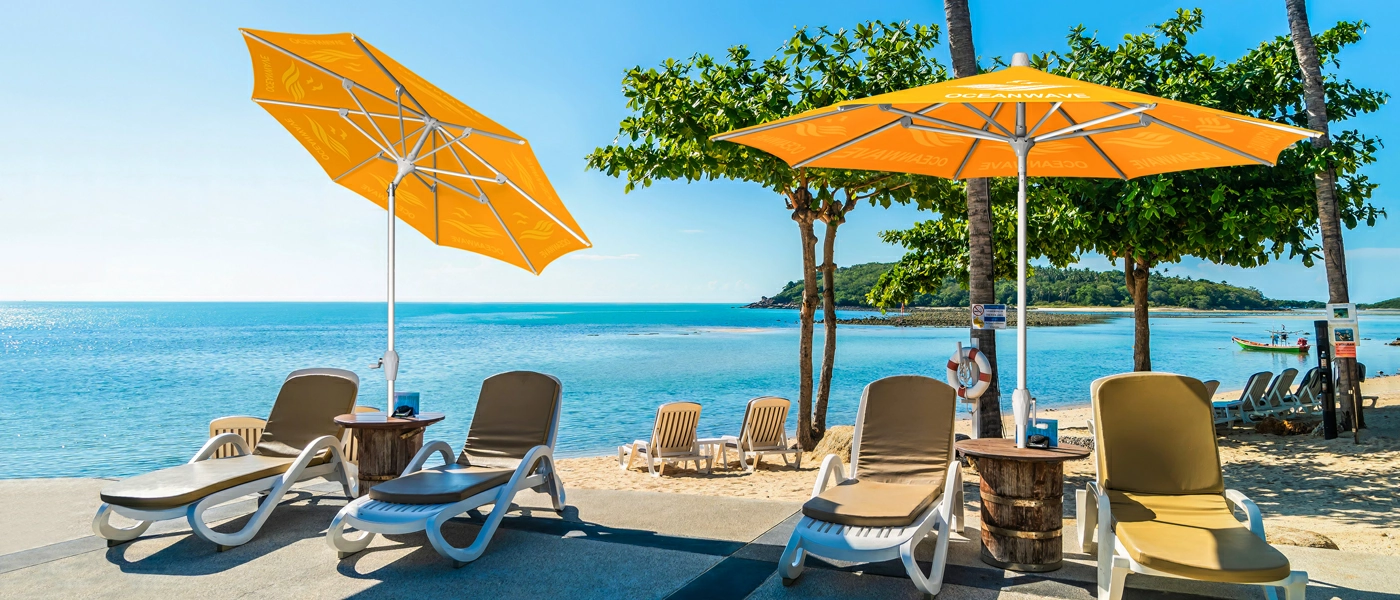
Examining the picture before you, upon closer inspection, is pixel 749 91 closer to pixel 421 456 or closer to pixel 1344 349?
pixel 421 456

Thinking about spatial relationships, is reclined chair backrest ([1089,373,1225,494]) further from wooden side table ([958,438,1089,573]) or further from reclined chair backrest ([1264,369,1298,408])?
reclined chair backrest ([1264,369,1298,408])

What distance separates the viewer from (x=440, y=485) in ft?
15.5

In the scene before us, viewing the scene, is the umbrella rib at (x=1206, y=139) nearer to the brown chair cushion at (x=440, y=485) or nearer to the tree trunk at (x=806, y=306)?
the brown chair cushion at (x=440, y=485)

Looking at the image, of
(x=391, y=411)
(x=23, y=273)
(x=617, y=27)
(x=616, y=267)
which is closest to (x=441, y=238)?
(x=391, y=411)

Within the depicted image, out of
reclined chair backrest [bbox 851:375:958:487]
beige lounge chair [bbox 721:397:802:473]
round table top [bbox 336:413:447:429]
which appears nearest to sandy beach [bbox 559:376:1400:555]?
beige lounge chair [bbox 721:397:802:473]

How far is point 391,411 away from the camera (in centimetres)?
557

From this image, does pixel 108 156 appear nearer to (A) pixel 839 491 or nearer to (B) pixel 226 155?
(B) pixel 226 155

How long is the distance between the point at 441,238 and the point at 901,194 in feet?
21.8

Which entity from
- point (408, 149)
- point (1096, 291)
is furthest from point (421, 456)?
point (1096, 291)

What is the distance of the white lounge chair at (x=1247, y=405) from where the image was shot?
12.5 m

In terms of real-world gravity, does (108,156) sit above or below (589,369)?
above

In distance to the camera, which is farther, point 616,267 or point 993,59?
point 616,267

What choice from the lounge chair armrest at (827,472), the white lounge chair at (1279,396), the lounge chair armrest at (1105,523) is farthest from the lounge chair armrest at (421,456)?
the white lounge chair at (1279,396)

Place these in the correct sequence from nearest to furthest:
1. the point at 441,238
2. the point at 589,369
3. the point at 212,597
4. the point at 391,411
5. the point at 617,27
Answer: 1. the point at 212,597
2. the point at 391,411
3. the point at 441,238
4. the point at 617,27
5. the point at 589,369
